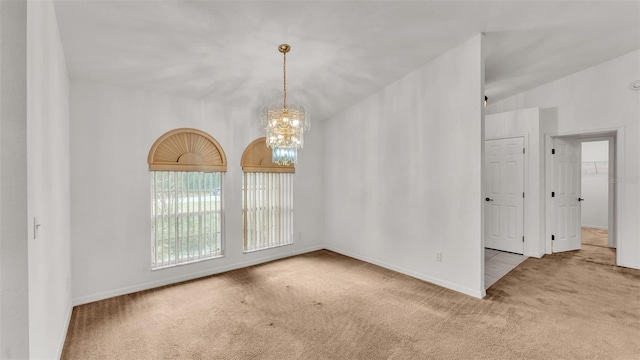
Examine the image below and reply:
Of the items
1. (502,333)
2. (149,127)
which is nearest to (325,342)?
(502,333)

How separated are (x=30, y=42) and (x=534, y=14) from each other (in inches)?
165

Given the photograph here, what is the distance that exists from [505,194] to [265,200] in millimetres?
4311

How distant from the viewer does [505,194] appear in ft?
16.8

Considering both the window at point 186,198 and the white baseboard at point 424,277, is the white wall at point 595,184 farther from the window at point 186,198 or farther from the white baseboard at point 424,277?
the window at point 186,198

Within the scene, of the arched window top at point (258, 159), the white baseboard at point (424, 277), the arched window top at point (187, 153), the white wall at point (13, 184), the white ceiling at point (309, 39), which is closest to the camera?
the white wall at point (13, 184)

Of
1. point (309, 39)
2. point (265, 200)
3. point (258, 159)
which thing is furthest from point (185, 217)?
point (309, 39)

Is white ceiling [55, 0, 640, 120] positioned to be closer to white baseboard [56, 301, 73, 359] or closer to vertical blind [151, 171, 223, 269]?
vertical blind [151, 171, 223, 269]

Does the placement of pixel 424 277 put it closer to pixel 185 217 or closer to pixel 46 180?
pixel 185 217

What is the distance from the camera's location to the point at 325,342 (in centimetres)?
249

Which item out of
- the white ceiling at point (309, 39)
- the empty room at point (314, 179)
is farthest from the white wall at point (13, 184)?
the white ceiling at point (309, 39)

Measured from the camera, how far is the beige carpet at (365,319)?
2.36 metres

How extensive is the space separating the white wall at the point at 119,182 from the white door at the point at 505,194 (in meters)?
4.68

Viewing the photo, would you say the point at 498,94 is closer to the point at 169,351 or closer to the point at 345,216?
the point at 345,216

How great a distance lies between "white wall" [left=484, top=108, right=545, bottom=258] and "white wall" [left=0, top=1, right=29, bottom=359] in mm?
6122
